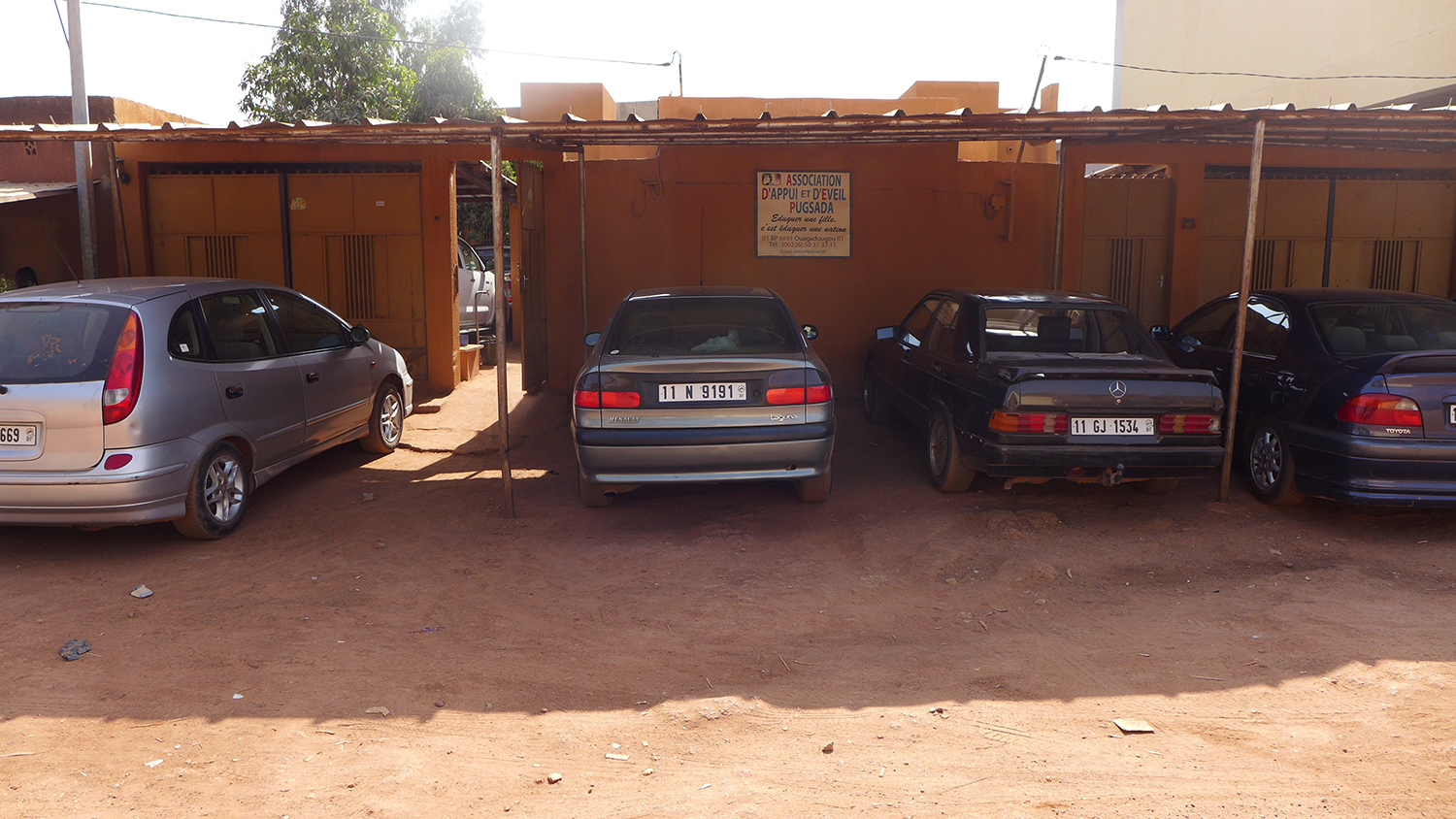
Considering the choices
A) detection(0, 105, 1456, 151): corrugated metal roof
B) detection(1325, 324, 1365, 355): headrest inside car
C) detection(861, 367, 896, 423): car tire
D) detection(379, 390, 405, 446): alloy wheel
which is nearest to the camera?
detection(0, 105, 1456, 151): corrugated metal roof

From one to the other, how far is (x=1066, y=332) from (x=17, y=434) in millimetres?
6178

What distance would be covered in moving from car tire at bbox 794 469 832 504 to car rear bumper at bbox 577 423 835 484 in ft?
1.80

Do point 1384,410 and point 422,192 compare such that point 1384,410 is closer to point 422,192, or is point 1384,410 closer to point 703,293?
point 703,293

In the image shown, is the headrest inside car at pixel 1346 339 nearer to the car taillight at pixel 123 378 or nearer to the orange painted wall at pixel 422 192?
the car taillight at pixel 123 378

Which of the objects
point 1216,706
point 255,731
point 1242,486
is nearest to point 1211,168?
point 1242,486

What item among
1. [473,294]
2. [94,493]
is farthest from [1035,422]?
[473,294]

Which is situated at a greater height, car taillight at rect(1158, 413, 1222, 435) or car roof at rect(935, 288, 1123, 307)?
car roof at rect(935, 288, 1123, 307)

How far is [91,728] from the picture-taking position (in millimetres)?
3451

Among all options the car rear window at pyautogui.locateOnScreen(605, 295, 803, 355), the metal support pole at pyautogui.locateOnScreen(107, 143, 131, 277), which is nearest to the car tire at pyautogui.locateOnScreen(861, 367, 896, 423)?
the car rear window at pyautogui.locateOnScreen(605, 295, 803, 355)

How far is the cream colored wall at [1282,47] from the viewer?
14039 millimetres

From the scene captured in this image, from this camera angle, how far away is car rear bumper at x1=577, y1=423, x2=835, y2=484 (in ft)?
17.9

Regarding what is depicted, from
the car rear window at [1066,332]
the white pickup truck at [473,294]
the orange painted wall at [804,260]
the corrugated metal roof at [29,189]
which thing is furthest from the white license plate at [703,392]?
the corrugated metal roof at [29,189]

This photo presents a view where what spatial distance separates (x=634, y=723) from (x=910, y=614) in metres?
1.67

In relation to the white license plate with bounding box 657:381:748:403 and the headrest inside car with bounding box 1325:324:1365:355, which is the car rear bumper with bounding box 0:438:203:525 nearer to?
the white license plate with bounding box 657:381:748:403
